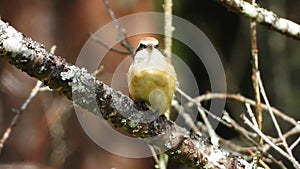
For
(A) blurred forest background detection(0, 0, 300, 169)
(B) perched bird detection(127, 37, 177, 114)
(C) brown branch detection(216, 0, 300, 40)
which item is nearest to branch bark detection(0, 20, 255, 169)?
(B) perched bird detection(127, 37, 177, 114)

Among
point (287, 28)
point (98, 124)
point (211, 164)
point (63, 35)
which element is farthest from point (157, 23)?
point (211, 164)

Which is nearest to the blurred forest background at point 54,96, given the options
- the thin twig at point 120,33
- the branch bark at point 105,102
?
the thin twig at point 120,33

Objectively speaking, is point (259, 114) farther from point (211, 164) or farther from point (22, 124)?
point (22, 124)

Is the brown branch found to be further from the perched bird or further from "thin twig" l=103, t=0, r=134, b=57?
"thin twig" l=103, t=0, r=134, b=57

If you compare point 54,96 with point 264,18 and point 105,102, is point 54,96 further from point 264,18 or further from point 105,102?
point 105,102

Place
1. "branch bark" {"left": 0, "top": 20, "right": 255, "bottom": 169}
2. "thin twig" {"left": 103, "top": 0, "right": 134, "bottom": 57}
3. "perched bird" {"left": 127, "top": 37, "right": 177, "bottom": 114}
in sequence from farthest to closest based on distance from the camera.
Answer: "thin twig" {"left": 103, "top": 0, "right": 134, "bottom": 57}
"perched bird" {"left": 127, "top": 37, "right": 177, "bottom": 114}
"branch bark" {"left": 0, "top": 20, "right": 255, "bottom": 169}

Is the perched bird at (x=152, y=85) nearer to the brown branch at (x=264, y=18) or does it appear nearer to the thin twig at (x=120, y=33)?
the brown branch at (x=264, y=18)
